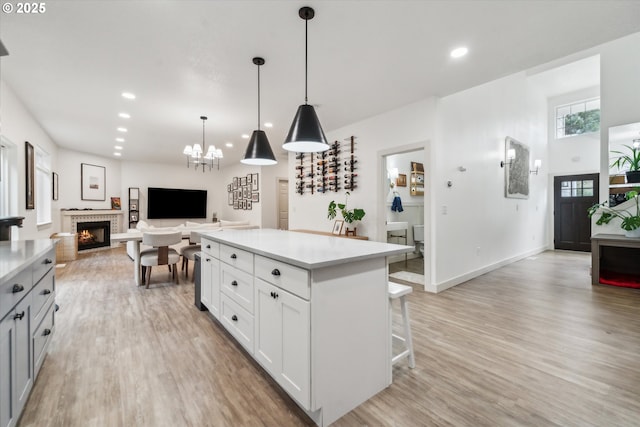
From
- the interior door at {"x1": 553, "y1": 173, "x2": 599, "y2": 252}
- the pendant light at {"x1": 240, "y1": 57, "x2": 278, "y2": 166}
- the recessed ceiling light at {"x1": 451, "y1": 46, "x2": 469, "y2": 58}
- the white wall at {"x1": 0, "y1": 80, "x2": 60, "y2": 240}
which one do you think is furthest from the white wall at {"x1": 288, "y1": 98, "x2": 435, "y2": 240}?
the interior door at {"x1": 553, "y1": 173, "x2": 599, "y2": 252}

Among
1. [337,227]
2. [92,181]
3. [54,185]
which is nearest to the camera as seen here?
[337,227]

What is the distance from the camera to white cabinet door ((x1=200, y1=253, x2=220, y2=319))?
2.44m

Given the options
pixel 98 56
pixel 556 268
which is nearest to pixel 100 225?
pixel 98 56

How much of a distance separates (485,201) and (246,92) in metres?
4.15

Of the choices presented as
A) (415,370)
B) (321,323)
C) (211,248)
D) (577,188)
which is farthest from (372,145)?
(577,188)

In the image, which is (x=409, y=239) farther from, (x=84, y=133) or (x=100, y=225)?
(x=100, y=225)

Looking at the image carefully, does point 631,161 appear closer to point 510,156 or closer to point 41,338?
point 510,156

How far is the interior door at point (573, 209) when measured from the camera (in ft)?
20.7

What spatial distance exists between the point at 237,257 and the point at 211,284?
Result: 31.4 inches

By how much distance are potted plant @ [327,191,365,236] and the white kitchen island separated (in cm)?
256

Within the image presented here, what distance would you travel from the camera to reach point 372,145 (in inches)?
173

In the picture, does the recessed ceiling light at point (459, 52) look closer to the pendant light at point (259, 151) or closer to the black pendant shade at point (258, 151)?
the pendant light at point (259, 151)

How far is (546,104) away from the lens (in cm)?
682

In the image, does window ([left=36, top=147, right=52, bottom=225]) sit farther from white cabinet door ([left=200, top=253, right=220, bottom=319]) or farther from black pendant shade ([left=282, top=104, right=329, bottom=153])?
black pendant shade ([left=282, top=104, right=329, bottom=153])
